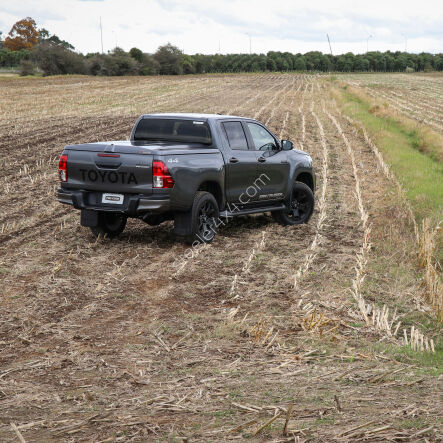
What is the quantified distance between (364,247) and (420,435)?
5.75 m

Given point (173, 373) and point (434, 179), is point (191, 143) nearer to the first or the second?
point (173, 373)

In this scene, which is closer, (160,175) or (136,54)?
(160,175)

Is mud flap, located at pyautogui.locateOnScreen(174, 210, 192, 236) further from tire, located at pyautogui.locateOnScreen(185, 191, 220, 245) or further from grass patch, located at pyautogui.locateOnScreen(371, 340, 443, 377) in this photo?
grass patch, located at pyautogui.locateOnScreen(371, 340, 443, 377)

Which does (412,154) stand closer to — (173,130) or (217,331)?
(173,130)

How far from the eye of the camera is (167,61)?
311ft

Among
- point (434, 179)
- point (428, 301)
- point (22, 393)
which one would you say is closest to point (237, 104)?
point (434, 179)

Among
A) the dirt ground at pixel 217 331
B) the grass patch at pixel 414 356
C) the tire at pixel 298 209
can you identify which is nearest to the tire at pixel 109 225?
the dirt ground at pixel 217 331

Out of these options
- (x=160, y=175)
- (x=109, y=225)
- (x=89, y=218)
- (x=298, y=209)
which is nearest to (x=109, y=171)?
(x=160, y=175)

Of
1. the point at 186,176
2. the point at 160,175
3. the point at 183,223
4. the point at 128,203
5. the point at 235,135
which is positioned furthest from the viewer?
the point at 235,135

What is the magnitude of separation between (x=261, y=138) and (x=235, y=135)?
71cm

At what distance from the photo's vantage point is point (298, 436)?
4246 mm

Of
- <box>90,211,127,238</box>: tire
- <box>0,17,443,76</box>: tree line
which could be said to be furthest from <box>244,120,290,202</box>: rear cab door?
<box>0,17,443,76</box>: tree line

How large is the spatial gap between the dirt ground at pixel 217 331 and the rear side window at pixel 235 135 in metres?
1.33

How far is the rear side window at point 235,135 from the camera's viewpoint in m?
10.7
